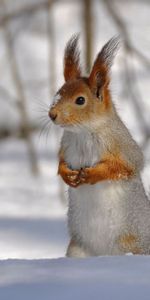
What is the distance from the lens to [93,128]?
3.69 meters

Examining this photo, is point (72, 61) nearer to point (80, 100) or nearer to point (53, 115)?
point (80, 100)

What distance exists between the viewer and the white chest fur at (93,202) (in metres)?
3.68

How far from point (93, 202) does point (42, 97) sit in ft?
24.1

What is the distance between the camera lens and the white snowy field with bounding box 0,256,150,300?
2635mm

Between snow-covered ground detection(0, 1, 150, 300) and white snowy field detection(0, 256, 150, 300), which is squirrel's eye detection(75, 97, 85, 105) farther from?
white snowy field detection(0, 256, 150, 300)

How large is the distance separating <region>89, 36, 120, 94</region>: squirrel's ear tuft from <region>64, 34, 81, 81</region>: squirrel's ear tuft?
0.41ft

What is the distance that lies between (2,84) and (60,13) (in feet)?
7.04

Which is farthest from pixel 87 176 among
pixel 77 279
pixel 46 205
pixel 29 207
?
pixel 46 205

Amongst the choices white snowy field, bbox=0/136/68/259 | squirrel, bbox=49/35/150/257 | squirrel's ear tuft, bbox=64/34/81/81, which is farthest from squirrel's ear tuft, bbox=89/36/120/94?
white snowy field, bbox=0/136/68/259

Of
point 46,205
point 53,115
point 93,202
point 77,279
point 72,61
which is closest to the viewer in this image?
point 77,279

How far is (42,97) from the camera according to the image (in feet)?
36.0

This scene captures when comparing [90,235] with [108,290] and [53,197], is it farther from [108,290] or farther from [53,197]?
[53,197]

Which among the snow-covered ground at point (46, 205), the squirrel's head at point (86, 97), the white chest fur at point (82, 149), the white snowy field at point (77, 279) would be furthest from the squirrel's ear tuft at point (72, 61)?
the white snowy field at point (77, 279)

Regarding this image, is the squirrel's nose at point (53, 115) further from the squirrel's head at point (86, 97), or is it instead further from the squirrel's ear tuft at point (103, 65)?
the squirrel's ear tuft at point (103, 65)
